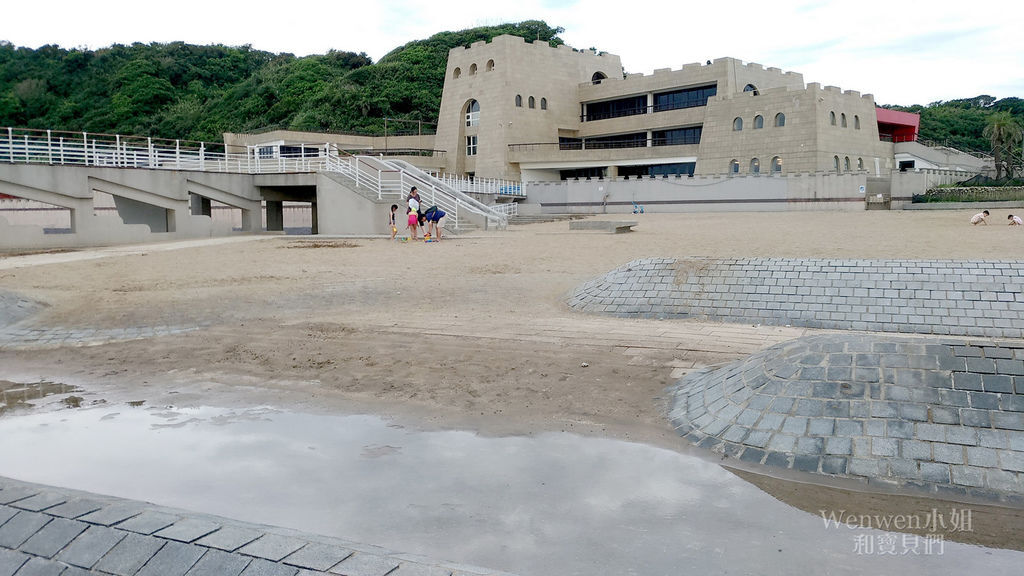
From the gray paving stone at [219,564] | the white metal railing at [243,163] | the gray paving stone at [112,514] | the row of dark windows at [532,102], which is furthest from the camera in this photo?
the row of dark windows at [532,102]

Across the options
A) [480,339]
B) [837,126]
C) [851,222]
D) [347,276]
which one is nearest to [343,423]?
[480,339]

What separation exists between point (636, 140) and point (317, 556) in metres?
52.6

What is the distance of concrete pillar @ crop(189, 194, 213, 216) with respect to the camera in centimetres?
3678

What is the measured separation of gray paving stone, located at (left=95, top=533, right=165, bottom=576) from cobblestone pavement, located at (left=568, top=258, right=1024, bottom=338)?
855cm

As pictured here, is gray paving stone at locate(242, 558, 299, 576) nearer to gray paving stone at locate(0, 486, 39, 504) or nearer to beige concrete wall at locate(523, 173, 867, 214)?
gray paving stone at locate(0, 486, 39, 504)

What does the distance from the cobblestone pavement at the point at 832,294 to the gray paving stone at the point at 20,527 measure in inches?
341

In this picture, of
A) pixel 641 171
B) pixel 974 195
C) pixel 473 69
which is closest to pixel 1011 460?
pixel 974 195

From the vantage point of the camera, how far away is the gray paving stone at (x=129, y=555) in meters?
3.08

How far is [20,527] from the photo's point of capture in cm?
340

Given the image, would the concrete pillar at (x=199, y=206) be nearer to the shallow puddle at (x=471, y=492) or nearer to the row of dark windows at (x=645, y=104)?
the row of dark windows at (x=645, y=104)

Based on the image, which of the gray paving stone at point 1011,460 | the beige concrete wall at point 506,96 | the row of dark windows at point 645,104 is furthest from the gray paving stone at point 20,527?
the beige concrete wall at point 506,96

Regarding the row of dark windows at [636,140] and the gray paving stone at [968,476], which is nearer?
the gray paving stone at [968,476]

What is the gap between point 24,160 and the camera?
88.0 ft

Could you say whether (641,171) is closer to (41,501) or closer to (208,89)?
(208,89)
